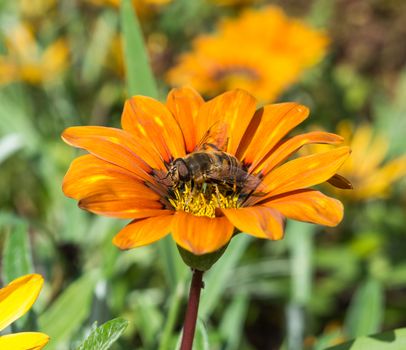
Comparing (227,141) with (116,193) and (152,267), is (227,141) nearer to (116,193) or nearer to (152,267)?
(116,193)

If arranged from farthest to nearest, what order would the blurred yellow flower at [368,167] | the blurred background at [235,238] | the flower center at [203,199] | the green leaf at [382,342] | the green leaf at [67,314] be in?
the blurred yellow flower at [368,167] → the blurred background at [235,238] → the green leaf at [67,314] → the flower center at [203,199] → the green leaf at [382,342]

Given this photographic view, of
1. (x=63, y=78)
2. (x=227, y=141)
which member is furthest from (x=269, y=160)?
(x=63, y=78)

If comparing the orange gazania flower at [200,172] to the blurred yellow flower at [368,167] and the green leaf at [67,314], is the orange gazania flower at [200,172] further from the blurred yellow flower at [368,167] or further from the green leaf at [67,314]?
the blurred yellow flower at [368,167]

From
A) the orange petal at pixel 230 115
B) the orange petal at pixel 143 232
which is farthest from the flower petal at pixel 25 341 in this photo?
the orange petal at pixel 230 115

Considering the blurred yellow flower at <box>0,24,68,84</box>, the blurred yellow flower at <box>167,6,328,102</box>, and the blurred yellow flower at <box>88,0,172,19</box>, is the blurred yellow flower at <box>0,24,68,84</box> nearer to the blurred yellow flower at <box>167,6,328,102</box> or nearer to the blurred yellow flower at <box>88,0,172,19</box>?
the blurred yellow flower at <box>88,0,172,19</box>

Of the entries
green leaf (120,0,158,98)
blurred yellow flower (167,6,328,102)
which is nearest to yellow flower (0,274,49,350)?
green leaf (120,0,158,98)

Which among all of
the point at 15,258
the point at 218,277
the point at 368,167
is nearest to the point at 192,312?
the point at 15,258
